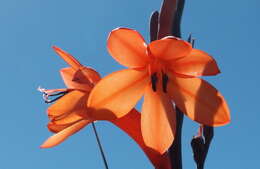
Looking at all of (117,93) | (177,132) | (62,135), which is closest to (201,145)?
(177,132)

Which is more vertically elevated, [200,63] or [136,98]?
[200,63]

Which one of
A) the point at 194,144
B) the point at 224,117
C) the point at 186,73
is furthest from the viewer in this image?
the point at 194,144

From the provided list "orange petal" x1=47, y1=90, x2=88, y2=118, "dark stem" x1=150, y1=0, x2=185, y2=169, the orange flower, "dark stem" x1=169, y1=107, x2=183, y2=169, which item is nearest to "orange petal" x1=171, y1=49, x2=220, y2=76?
the orange flower

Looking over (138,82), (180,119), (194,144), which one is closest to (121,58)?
(138,82)

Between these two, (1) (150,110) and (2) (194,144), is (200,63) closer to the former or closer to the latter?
(1) (150,110)

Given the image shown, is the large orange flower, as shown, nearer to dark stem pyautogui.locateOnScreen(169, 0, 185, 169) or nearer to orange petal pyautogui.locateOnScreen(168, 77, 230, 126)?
dark stem pyautogui.locateOnScreen(169, 0, 185, 169)

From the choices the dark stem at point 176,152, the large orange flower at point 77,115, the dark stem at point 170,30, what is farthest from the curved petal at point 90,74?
the dark stem at point 176,152
